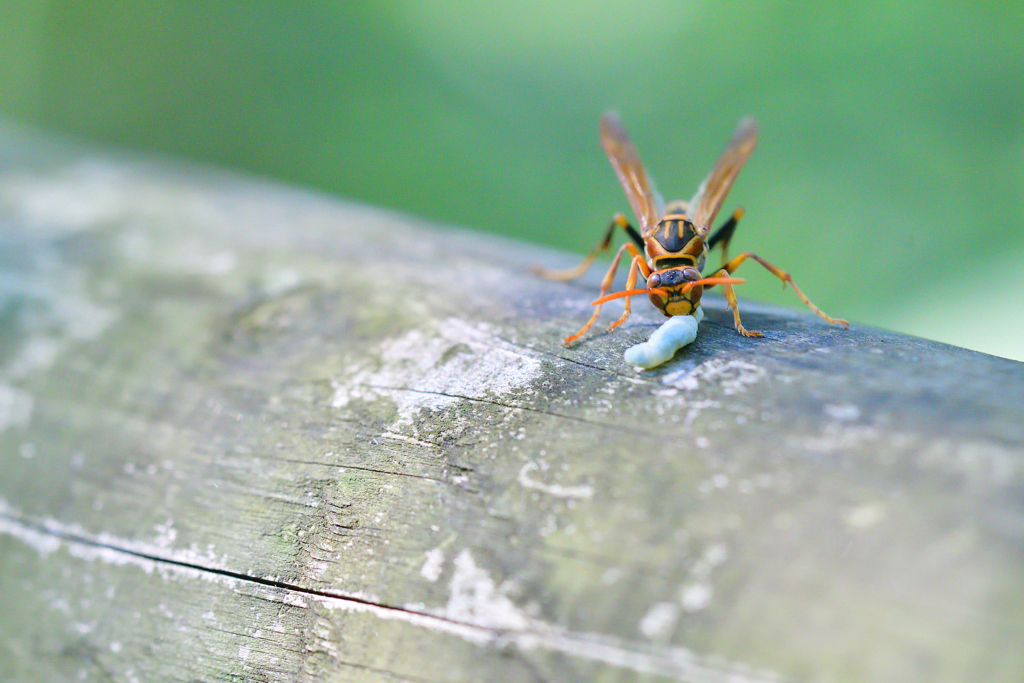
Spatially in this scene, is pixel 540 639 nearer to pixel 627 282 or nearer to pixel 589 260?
pixel 627 282

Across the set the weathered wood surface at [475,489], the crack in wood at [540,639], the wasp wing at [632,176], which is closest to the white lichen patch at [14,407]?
the weathered wood surface at [475,489]

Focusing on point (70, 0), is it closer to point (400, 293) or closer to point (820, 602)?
point (400, 293)

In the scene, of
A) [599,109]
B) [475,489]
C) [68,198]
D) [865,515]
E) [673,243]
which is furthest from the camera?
[599,109]

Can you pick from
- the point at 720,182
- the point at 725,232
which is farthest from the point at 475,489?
the point at 725,232

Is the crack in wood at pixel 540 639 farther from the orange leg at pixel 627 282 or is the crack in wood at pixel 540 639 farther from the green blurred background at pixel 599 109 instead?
the green blurred background at pixel 599 109

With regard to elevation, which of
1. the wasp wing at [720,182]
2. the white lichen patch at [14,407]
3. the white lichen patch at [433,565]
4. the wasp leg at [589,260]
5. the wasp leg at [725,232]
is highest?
the wasp wing at [720,182]

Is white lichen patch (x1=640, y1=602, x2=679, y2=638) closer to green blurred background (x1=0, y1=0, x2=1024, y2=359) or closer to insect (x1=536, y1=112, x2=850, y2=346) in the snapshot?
insect (x1=536, y1=112, x2=850, y2=346)

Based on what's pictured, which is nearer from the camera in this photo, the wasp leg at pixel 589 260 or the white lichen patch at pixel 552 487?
the white lichen patch at pixel 552 487
